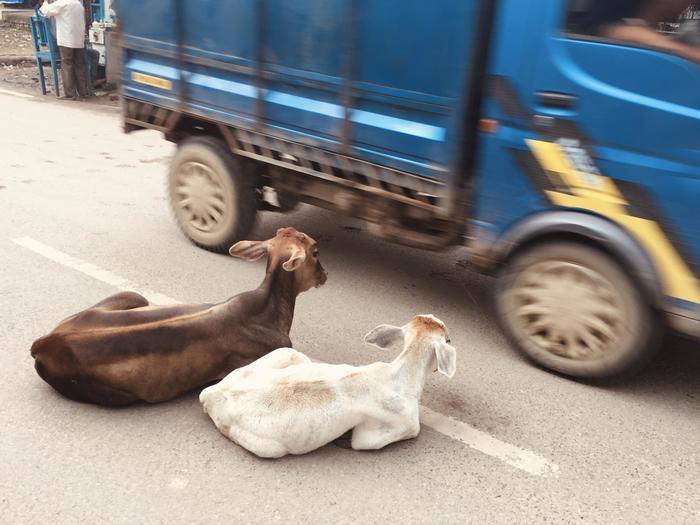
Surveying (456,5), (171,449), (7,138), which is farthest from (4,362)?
(7,138)

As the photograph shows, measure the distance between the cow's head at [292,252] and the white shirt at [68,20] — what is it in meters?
9.45

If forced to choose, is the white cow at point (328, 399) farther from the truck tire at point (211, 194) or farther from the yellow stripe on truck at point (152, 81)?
the yellow stripe on truck at point (152, 81)

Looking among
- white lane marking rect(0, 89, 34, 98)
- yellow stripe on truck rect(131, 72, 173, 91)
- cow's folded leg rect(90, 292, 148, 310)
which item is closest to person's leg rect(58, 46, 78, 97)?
white lane marking rect(0, 89, 34, 98)

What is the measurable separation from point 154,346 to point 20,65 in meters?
14.9

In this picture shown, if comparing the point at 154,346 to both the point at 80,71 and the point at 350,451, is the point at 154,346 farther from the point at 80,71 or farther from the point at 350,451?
the point at 80,71

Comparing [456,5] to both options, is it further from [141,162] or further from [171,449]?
[141,162]

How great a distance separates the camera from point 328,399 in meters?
2.97

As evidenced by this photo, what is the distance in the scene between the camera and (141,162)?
820cm

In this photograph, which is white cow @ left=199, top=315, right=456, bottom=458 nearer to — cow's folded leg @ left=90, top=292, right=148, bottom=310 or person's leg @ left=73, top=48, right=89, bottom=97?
cow's folded leg @ left=90, top=292, right=148, bottom=310

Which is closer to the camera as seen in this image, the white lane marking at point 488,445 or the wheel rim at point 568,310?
the white lane marking at point 488,445

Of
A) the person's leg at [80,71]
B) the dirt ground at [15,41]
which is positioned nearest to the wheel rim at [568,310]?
the person's leg at [80,71]

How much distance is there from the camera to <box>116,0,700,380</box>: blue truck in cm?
329

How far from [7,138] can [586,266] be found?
801cm

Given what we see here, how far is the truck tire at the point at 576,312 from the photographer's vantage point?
3.52 m
